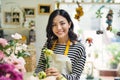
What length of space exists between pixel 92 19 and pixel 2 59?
2615mm

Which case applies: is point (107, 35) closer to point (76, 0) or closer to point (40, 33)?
point (76, 0)

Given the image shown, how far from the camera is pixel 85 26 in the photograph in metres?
3.22

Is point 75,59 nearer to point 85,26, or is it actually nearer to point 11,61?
point 11,61

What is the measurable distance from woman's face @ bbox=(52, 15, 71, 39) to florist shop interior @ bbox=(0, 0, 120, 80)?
5.64 feet

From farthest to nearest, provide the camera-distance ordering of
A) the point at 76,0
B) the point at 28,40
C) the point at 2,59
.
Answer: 1. the point at 28,40
2. the point at 76,0
3. the point at 2,59

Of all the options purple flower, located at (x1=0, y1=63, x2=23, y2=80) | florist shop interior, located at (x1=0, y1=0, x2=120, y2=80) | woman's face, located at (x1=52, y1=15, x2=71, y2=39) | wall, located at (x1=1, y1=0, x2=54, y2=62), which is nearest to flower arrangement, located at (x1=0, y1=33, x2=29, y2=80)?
purple flower, located at (x1=0, y1=63, x2=23, y2=80)

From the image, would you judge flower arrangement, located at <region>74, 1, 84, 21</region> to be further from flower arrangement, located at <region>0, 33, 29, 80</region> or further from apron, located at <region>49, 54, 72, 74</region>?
flower arrangement, located at <region>0, 33, 29, 80</region>

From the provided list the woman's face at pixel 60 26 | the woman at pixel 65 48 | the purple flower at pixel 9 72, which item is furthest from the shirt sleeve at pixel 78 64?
the purple flower at pixel 9 72

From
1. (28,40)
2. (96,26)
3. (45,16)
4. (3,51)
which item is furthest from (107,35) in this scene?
(3,51)

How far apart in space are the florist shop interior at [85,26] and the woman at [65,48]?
5.47 feet

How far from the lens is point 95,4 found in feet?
10.4

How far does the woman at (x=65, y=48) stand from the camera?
1.22 m

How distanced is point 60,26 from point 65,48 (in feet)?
0.46

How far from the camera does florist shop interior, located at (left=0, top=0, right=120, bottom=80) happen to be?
3127 millimetres
